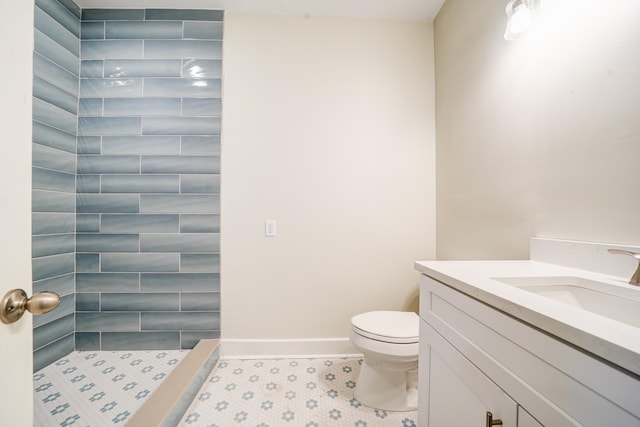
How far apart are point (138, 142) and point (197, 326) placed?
132 cm

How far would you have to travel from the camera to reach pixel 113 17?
5.39 ft

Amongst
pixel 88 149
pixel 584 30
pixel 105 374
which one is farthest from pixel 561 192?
pixel 88 149

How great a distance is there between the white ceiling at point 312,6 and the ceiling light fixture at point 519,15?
83cm

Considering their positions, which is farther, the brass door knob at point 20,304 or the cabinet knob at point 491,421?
the cabinet knob at point 491,421

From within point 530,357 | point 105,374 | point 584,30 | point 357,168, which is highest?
point 584,30

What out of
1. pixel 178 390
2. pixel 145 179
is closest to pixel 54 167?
pixel 145 179

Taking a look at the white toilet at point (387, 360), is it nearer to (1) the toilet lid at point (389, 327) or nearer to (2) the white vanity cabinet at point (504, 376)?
(1) the toilet lid at point (389, 327)

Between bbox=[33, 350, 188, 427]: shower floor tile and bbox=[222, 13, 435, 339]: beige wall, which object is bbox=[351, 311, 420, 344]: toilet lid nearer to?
bbox=[222, 13, 435, 339]: beige wall

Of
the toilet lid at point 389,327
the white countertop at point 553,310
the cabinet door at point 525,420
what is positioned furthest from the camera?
the toilet lid at point 389,327

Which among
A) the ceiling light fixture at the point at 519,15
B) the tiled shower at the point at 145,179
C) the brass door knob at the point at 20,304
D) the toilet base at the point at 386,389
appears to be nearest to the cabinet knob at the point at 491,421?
the toilet base at the point at 386,389

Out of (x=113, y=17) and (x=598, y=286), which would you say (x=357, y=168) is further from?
(x=113, y=17)

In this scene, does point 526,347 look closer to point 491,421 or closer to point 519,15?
point 491,421

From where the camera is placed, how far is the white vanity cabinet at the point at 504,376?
0.35 meters

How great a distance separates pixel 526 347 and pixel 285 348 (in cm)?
150
